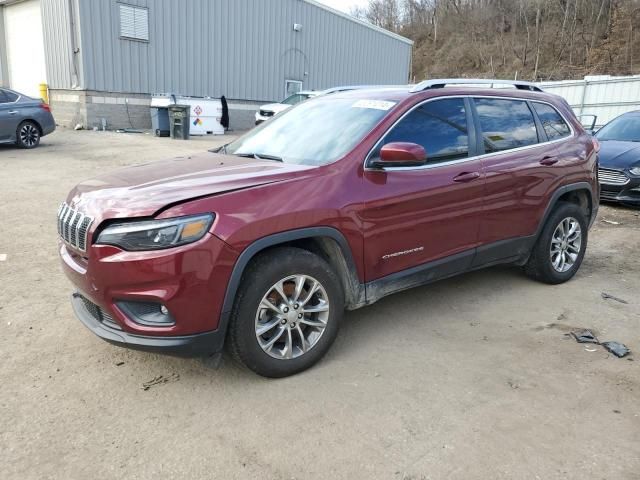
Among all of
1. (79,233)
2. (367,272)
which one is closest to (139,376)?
(79,233)

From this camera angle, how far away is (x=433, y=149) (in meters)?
3.94

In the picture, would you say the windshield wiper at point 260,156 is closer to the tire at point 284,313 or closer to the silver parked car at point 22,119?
the tire at point 284,313

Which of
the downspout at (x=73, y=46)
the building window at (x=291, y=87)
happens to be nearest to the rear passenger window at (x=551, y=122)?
the downspout at (x=73, y=46)

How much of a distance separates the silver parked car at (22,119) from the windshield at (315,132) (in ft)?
34.1

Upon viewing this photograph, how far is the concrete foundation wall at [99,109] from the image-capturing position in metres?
16.3

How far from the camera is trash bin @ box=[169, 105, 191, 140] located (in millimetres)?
16078

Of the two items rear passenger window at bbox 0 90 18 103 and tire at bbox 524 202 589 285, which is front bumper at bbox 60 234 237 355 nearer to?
tire at bbox 524 202 589 285

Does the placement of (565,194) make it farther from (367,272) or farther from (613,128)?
(613,128)

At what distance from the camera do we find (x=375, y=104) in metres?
3.89

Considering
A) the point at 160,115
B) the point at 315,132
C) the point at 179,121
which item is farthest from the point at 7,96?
the point at 315,132

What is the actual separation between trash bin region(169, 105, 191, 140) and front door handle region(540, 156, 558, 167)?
43.3 ft

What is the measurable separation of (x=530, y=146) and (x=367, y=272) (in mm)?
2184

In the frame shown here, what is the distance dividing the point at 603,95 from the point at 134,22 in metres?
16.9

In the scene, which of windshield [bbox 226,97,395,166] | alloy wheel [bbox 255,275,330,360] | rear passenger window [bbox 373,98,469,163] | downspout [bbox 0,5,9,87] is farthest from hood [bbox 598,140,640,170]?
downspout [bbox 0,5,9,87]
